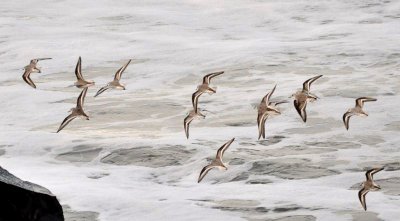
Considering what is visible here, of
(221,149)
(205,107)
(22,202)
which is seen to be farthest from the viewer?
(205,107)

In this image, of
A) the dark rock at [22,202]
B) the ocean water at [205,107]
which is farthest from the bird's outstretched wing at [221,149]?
the dark rock at [22,202]

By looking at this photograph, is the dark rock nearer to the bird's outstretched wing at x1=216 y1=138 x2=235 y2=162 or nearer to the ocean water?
the bird's outstretched wing at x1=216 y1=138 x2=235 y2=162

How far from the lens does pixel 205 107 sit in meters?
18.1

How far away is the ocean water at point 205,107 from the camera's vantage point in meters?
11.6

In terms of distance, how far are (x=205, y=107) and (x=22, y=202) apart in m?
11.9

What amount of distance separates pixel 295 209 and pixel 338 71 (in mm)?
10498

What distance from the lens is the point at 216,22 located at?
30391 mm

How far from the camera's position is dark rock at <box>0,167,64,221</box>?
626 cm

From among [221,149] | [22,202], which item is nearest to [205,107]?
[221,149]

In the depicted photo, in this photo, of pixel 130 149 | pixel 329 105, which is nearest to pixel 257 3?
pixel 329 105

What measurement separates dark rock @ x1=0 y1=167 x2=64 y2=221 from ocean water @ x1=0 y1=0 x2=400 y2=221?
4218mm

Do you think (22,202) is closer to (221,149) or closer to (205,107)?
(221,149)

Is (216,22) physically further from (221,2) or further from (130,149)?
(130,149)

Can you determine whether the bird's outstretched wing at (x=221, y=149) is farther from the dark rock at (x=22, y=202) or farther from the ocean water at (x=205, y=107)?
the dark rock at (x=22, y=202)
